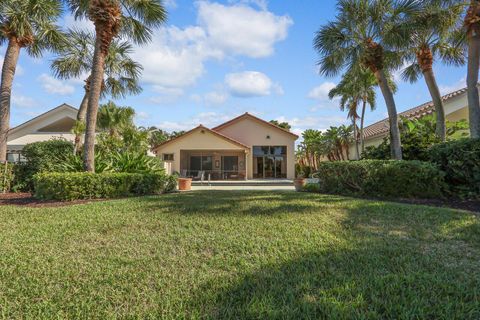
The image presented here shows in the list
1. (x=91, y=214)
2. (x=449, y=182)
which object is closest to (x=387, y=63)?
(x=449, y=182)

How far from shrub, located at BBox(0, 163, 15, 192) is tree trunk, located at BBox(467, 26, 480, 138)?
17.3 metres

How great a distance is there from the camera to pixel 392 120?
11.0 meters

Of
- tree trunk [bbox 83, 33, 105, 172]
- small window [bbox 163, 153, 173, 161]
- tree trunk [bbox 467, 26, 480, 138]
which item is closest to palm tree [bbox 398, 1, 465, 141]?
tree trunk [bbox 467, 26, 480, 138]

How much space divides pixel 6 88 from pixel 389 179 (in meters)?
16.0

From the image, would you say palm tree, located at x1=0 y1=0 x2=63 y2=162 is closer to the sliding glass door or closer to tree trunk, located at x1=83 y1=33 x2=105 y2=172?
tree trunk, located at x1=83 y1=33 x2=105 y2=172

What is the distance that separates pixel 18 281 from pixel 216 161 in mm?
A: 24204

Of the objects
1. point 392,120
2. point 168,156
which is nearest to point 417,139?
point 392,120

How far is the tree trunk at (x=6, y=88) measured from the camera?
40.9 feet

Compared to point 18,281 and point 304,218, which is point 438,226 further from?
point 18,281

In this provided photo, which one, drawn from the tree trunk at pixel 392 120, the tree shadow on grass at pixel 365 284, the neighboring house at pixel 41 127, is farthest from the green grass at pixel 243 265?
the neighboring house at pixel 41 127

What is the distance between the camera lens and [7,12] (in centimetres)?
1227

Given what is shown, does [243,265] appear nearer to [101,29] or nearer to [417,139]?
[101,29]

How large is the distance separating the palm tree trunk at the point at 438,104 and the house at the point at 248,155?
47.2 ft

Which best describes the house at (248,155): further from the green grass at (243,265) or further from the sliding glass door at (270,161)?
the green grass at (243,265)
